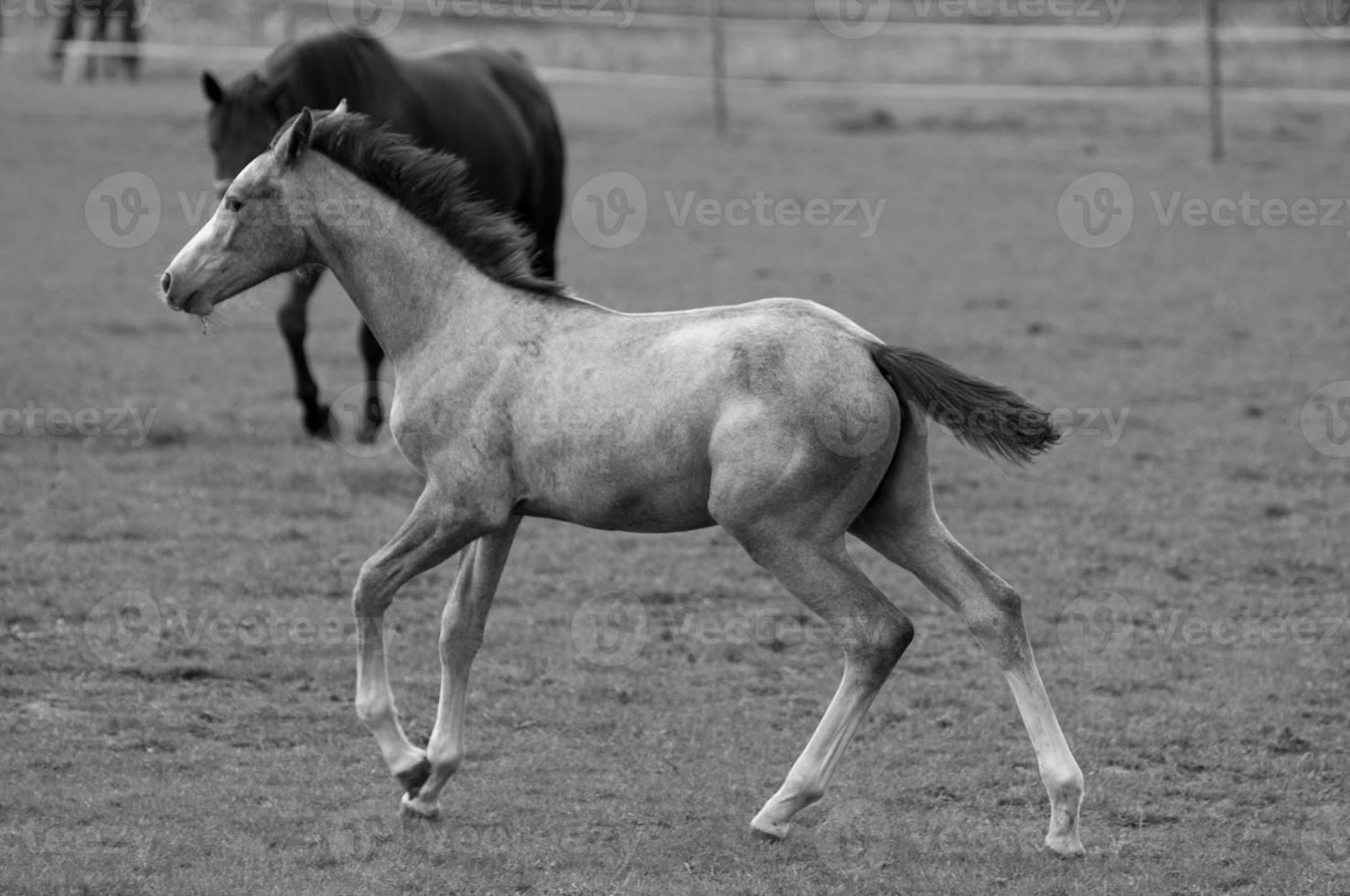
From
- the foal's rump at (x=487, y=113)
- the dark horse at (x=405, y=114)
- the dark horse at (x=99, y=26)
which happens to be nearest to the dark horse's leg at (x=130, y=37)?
the dark horse at (x=99, y=26)

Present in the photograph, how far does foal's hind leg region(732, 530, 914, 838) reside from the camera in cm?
467

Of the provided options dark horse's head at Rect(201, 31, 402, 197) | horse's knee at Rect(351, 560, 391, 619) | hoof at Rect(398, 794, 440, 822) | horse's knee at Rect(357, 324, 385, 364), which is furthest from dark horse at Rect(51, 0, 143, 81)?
hoof at Rect(398, 794, 440, 822)

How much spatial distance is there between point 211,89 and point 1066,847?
6.40 m

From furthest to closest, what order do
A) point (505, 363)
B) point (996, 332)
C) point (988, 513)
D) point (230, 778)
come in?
1. point (996, 332)
2. point (988, 513)
3. point (230, 778)
4. point (505, 363)

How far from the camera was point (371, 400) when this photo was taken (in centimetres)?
997

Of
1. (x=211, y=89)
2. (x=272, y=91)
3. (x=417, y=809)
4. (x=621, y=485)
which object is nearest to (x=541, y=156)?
(x=272, y=91)

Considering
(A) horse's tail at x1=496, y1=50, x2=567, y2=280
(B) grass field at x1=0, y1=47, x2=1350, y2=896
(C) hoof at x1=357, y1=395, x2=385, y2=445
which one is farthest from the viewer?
(A) horse's tail at x1=496, y1=50, x2=567, y2=280

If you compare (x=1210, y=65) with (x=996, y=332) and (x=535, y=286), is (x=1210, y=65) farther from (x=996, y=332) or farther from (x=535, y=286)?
(x=535, y=286)

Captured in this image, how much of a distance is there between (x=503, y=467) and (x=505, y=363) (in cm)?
33

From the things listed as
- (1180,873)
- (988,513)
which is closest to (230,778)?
(1180,873)

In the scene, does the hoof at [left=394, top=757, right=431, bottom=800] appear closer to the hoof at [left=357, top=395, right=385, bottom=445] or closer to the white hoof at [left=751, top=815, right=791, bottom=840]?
the white hoof at [left=751, top=815, right=791, bottom=840]

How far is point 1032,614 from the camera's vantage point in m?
7.21

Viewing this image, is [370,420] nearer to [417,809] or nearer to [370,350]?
[370,350]

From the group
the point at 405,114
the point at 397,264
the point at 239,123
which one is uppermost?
the point at 397,264
